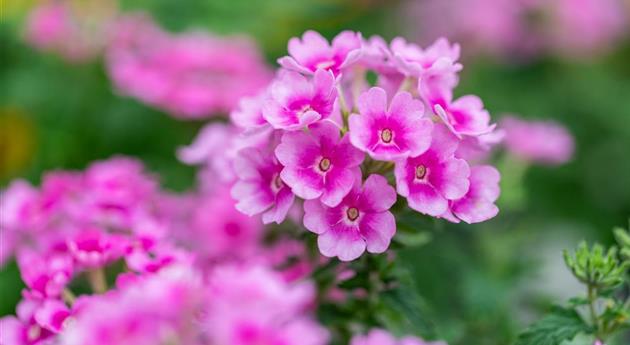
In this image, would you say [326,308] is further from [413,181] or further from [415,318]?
[413,181]

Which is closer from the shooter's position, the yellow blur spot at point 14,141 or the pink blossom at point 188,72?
the pink blossom at point 188,72

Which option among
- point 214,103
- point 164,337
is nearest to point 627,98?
point 214,103

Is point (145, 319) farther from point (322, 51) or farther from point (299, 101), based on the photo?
point (322, 51)

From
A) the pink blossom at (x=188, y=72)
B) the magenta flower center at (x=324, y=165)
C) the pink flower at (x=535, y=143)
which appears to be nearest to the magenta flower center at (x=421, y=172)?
the magenta flower center at (x=324, y=165)

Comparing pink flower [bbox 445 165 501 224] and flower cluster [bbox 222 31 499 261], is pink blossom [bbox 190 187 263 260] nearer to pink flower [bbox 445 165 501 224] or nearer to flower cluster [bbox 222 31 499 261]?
flower cluster [bbox 222 31 499 261]

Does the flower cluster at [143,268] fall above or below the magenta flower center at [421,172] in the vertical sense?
below

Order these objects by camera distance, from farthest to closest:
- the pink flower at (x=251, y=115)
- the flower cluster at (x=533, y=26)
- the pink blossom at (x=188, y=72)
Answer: the flower cluster at (x=533, y=26) → the pink blossom at (x=188, y=72) → the pink flower at (x=251, y=115)

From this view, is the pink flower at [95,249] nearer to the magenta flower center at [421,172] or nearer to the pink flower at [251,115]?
the pink flower at [251,115]

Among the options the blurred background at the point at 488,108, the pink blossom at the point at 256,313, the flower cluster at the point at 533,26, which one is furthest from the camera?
the flower cluster at the point at 533,26
